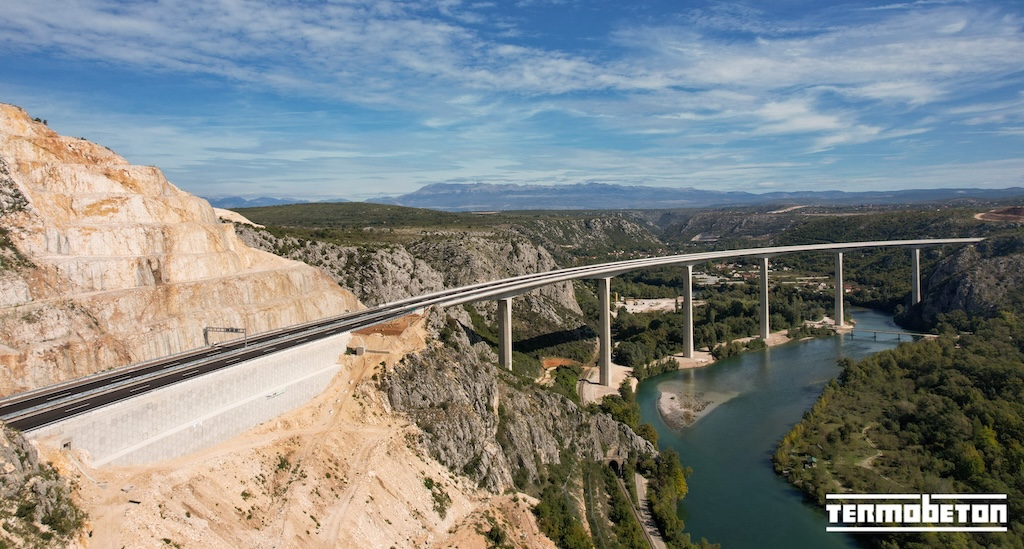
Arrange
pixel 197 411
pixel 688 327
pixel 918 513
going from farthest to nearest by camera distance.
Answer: pixel 688 327, pixel 918 513, pixel 197 411

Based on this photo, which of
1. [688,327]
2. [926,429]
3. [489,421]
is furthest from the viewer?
[688,327]

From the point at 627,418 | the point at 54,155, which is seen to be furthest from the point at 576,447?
the point at 54,155

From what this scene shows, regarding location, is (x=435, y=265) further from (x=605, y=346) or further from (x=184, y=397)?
(x=184, y=397)

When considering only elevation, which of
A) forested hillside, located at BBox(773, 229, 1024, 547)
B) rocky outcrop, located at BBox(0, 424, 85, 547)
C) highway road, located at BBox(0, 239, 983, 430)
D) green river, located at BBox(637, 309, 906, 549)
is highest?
highway road, located at BBox(0, 239, 983, 430)

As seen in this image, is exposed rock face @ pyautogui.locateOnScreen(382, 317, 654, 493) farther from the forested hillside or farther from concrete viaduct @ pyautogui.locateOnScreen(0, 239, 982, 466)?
the forested hillside

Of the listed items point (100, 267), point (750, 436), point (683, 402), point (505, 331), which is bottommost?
point (750, 436)

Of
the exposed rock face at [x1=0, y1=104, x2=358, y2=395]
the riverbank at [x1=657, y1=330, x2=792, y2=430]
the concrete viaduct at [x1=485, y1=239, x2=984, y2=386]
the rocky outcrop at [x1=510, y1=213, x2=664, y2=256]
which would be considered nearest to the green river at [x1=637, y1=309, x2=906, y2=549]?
the riverbank at [x1=657, y1=330, x2=792, y2=430]

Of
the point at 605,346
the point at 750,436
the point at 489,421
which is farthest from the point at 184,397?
the point at 605,346
